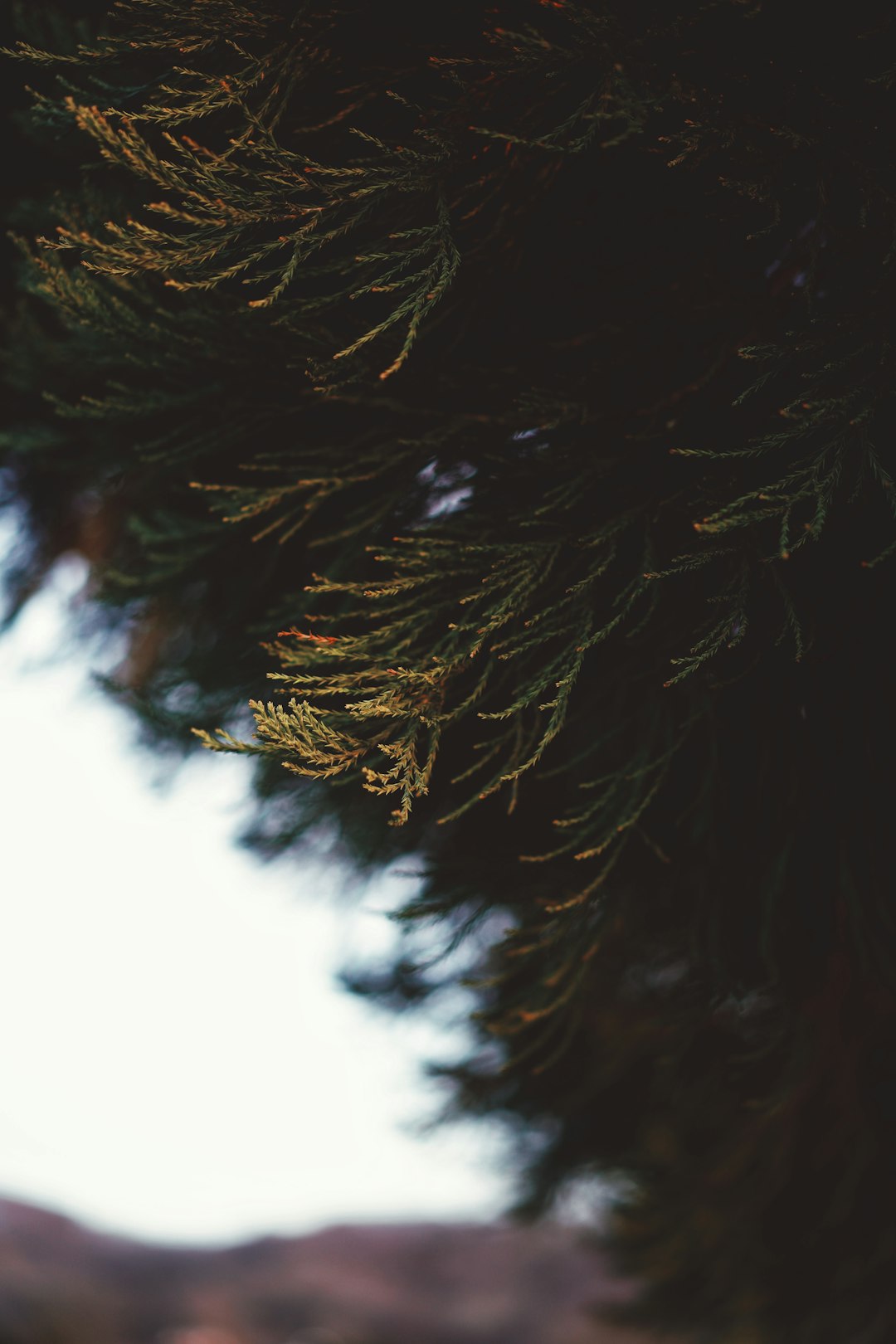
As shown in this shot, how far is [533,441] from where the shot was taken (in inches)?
83.0

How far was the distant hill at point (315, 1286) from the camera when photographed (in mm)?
9078

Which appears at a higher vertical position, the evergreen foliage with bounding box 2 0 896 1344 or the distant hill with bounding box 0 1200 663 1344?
the evergreen foliage with bounding box 2 0 896 1344

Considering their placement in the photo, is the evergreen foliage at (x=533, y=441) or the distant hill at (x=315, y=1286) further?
the distant hill at (x=315, y=1286)

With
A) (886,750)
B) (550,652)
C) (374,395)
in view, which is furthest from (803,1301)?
(374,395)

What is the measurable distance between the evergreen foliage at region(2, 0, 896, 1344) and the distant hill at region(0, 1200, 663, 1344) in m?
8.09

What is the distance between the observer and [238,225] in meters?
1.62

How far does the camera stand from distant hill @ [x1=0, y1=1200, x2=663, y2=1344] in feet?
29.8

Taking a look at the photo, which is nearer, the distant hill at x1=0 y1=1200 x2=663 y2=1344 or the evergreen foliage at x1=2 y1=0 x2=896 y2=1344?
the evergreen foliage at x1=2 y1=0 x2=896 y2=1344

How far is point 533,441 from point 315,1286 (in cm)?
1199

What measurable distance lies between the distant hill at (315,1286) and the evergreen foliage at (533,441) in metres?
8.09

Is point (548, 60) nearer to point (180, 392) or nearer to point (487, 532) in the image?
point (487, 532)

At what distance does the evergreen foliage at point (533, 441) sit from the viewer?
1.67 metres

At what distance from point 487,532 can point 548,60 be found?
2.93 ft

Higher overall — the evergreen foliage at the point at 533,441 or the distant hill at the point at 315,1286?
the evergreen foliage at the point at 533,441
